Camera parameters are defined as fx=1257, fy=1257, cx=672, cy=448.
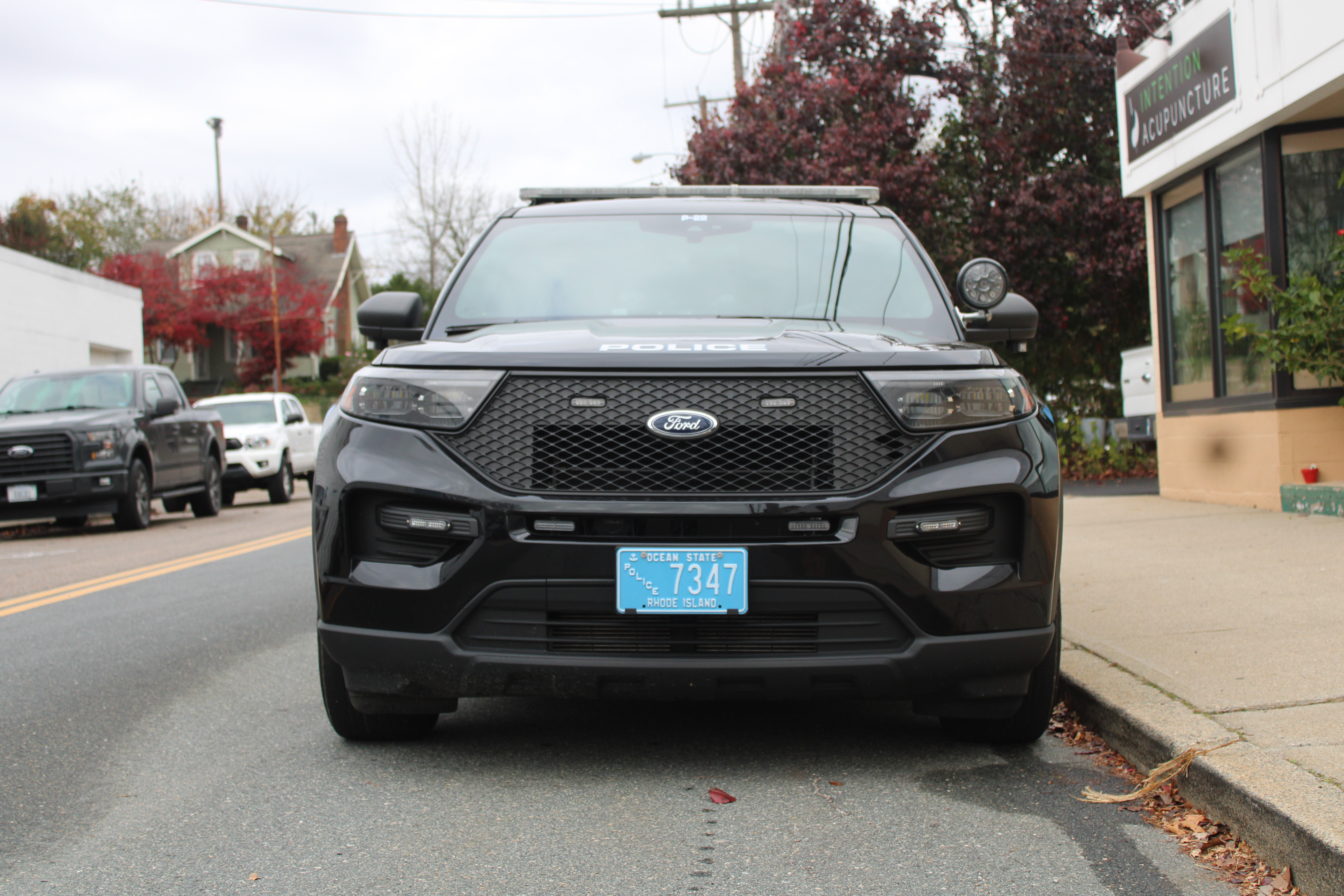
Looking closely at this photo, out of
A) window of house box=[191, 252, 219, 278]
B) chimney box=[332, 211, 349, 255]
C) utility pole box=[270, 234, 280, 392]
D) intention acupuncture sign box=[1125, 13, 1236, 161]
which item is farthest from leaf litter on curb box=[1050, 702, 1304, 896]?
chimney box=[332, 211, 349, 255]

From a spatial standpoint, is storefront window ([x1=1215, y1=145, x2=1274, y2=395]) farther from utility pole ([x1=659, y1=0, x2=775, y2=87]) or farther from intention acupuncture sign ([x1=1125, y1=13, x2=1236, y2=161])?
utility pole ([x1=659, y1=0, x2=775, y2=87])

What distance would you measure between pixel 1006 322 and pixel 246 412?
56.2 ft

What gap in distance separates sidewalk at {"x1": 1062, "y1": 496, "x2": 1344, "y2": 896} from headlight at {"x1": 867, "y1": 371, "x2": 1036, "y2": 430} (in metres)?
1.07

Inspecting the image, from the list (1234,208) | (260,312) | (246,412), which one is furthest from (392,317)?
(260,312)

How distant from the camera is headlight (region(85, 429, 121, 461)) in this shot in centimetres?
1315

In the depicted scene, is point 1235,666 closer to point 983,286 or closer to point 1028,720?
point 1028,720

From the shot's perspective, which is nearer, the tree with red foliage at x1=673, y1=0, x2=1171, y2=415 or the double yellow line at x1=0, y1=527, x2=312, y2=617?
the double yellow line at x1=0, y1=527, x2=312, y2=617

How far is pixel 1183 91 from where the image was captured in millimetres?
10570

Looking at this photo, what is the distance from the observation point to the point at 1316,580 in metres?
6.18

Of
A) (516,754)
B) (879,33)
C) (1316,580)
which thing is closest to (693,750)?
(516,754)

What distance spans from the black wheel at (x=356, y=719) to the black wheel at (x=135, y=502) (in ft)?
34.2

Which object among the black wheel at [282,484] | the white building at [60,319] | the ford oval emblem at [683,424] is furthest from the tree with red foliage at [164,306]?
the ford oval emblem at [683,424]

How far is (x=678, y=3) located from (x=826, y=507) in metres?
28.5

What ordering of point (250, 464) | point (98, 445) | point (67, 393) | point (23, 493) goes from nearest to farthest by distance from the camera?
point (23, 493), point (98, 445), point (67, 393), point (250, 464)
